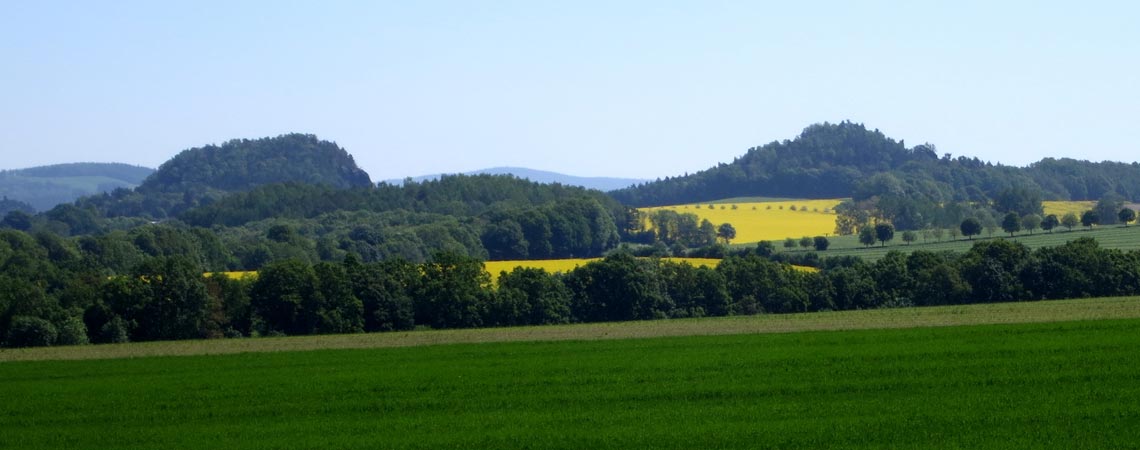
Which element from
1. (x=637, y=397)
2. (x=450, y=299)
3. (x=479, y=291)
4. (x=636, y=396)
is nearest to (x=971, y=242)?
(x=479, y=291)

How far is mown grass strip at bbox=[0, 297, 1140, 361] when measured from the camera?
199 feet

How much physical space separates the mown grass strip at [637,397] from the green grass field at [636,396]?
0.28 ft

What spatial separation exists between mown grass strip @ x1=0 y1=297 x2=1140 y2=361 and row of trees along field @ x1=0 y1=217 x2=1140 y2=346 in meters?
6.97

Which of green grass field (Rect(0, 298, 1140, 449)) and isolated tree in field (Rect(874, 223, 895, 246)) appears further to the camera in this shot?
isolated tree in field (Rect(874, 223, 895, 246))

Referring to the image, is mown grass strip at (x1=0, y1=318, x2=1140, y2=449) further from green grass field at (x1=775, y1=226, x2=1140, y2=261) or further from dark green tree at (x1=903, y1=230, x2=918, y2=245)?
dark green tree at (x1=903, y1=230, x2=918, y2=245)

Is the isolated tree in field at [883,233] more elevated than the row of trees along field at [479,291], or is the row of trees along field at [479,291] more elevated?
the isolated tree in field at [883,233]

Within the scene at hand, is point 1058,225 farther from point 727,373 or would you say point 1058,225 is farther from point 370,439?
point 370,439

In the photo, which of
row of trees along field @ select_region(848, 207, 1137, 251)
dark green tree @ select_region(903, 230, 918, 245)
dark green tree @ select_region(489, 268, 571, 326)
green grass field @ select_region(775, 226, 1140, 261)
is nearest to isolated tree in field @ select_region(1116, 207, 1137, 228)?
row of trees along field @ select_region(848, 207, 1137, 251)

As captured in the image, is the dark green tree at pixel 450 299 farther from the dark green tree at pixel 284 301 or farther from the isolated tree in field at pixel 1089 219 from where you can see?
the isolated tree in field at pixel 1089 219

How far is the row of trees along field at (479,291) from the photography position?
7506 centimetres

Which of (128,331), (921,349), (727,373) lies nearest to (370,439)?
(727,373)

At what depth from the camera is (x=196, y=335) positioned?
75938mm

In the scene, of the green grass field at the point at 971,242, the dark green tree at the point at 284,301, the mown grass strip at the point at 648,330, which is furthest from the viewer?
the green grass field at the point at 971,242

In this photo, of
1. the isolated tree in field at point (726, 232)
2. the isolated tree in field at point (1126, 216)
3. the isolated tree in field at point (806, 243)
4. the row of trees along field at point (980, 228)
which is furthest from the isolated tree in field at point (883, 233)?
the isolated tree in field at point (1126, 216)
